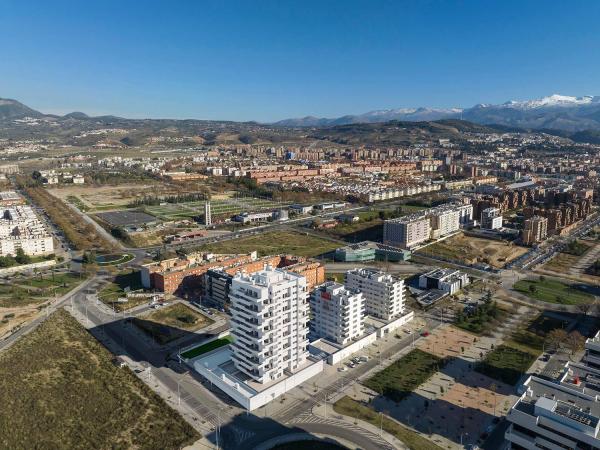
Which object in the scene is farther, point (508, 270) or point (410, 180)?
point (410, 180)

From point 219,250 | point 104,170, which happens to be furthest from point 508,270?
point 104,170

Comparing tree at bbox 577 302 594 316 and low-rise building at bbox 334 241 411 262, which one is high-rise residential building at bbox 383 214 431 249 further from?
tree at bbox 577 302 594 316

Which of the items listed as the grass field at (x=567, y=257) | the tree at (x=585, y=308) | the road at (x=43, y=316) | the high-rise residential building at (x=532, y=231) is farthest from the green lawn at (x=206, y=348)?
the high-rise residential building at (x=532, y=231)

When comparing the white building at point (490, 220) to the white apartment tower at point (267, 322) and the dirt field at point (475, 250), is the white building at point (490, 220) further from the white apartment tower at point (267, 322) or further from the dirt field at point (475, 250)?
the white apartment tower at point (267, 322)

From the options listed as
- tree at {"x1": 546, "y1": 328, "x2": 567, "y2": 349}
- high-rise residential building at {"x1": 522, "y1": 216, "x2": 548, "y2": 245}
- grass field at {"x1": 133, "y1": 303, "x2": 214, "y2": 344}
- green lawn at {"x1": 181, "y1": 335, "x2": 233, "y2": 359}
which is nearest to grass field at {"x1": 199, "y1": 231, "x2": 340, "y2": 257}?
grass field at {"x1": 133, "y1": 303, "x2": 214, "y2": 344}

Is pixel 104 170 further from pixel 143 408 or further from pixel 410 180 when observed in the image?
pixel 143 408

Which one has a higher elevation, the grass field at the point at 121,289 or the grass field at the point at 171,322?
Answer: the grass field at the point at 121,289

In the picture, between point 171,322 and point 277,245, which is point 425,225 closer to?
point 277,245

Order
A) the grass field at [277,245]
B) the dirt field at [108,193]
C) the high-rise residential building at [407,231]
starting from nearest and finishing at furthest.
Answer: the grass field at [277,245], the high-rise residential building at [407,231], the dirt field at [108,193]
